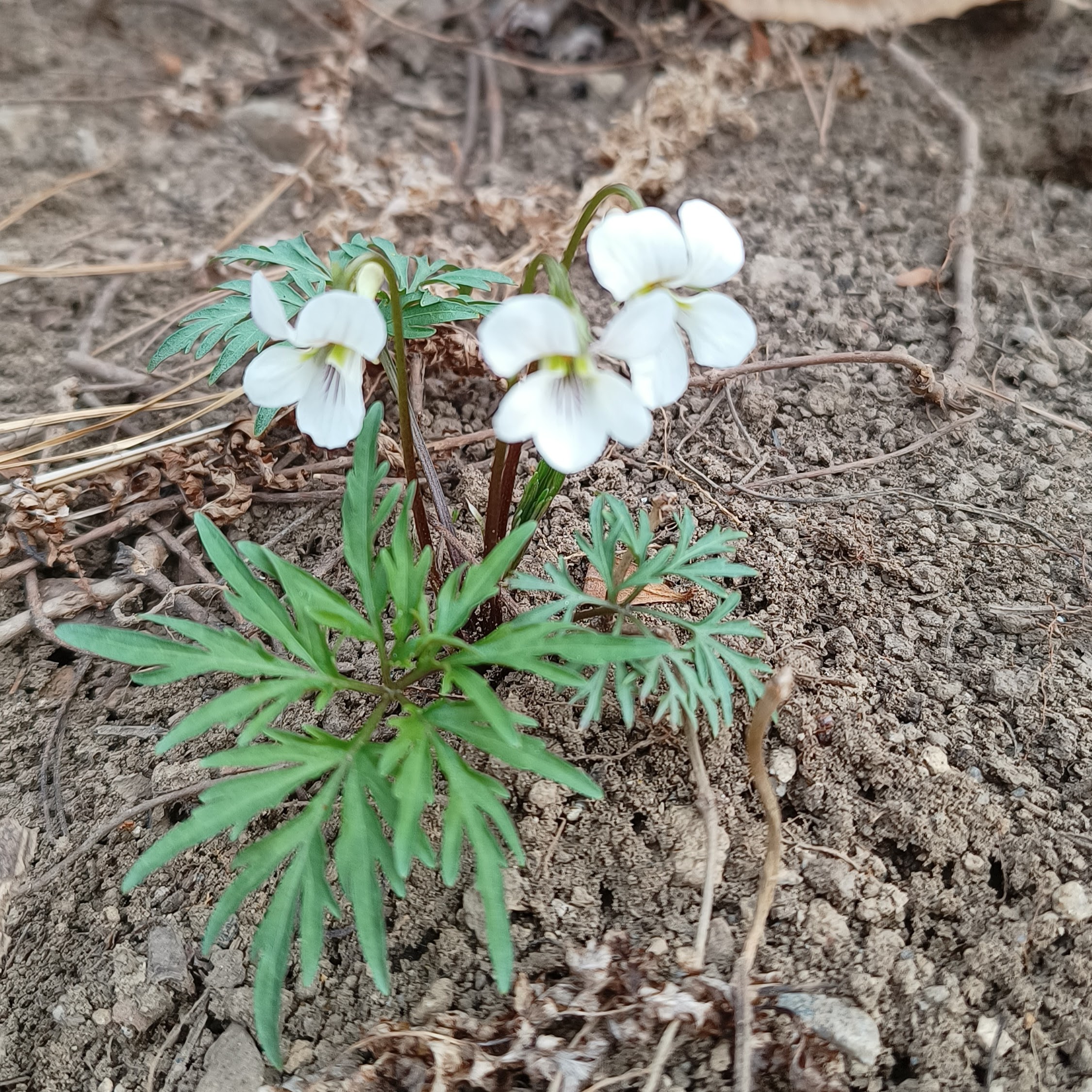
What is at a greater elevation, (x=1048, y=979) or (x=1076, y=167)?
(x=1076, y=167)

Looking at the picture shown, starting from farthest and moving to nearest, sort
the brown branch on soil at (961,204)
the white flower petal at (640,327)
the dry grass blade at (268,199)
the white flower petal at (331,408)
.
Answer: the dry grass blade at (268,199) < the brown branch on soil at (961,204) < the white flower petal at (331,408) < the white flower petal at (640,327)

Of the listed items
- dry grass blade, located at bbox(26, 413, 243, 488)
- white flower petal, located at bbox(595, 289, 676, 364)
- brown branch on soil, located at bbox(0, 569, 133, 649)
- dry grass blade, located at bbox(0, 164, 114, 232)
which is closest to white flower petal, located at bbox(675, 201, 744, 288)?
white flower petal, located at bbox(595, 289, 676, 364)

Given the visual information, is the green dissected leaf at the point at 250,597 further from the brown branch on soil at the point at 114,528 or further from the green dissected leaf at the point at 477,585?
the brown branch on soil at the point at 114,528

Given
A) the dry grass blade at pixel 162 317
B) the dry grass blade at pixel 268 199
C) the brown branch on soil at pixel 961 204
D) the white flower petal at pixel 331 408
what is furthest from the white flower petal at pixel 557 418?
the dry grass blade at pixel 268 199

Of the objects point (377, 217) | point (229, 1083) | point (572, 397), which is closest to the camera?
point (572, 397)

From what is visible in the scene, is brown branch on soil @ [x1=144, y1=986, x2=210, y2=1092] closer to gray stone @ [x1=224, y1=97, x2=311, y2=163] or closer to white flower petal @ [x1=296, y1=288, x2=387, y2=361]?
white flower petal @ [x1=296, y1=288, x2=387, y2=361]

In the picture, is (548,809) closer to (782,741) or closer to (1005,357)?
(782,741)

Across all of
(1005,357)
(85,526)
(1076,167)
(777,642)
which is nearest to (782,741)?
(777,642)
